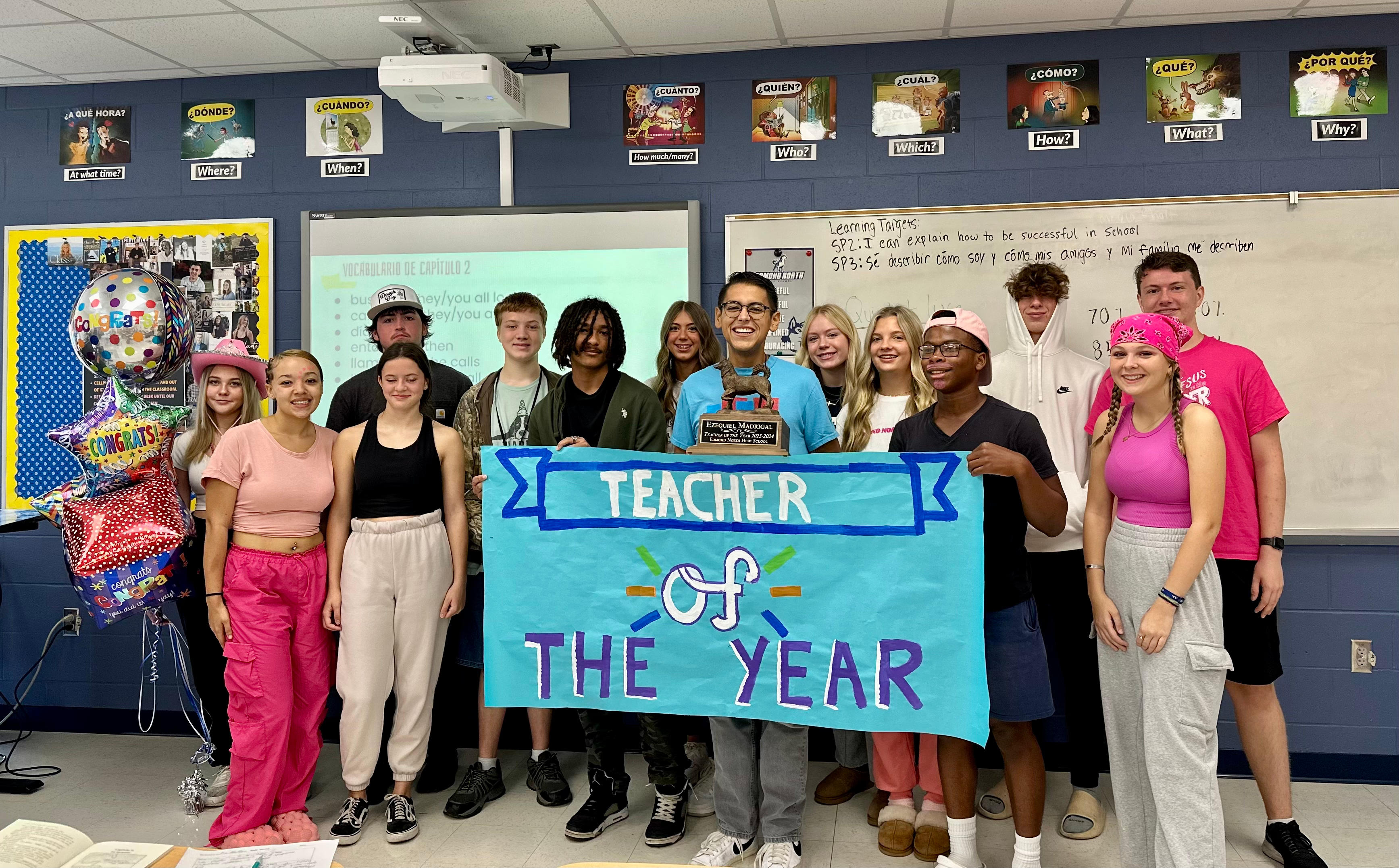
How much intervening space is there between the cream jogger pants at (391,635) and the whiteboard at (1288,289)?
7.42 feet

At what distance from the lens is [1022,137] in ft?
11.7

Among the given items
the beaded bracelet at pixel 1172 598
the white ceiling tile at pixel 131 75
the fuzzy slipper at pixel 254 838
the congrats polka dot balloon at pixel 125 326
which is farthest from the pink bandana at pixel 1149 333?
the white ceiling tile at pixel 131 75

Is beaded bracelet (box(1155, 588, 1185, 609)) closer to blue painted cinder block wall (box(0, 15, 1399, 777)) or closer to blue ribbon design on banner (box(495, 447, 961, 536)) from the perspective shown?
blue ribbon design on banner (box(495, 447, 961, 536))

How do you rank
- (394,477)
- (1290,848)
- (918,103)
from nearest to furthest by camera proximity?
(1290,848)
(394,477)
(918,103)

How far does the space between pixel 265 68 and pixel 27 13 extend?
2.75 feet

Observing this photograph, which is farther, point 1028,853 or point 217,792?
point 217,792

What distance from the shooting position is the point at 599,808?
9.35ft

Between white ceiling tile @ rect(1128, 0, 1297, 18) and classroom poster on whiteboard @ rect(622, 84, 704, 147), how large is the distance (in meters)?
1.66

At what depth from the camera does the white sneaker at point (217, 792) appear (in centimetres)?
312

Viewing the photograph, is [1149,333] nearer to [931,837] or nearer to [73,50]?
[931,837]

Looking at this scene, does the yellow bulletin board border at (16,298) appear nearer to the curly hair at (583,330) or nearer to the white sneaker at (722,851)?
the curly hair at (583,330)

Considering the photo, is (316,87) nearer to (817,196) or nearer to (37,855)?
(817,196)

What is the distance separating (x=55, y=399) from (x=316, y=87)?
1840 mm

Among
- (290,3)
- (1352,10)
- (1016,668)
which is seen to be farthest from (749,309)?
(1352,10)
